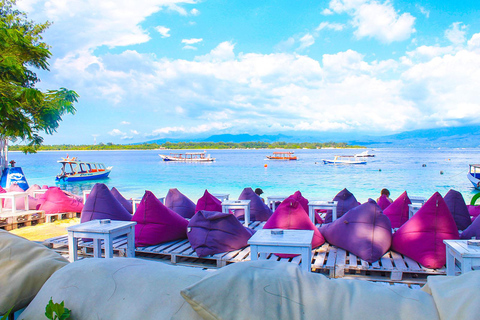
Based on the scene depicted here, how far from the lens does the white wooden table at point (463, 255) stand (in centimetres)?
262

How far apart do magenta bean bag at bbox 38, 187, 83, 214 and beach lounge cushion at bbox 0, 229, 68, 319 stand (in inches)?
280

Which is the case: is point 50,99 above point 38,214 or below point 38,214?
above

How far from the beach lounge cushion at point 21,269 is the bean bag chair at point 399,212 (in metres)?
5.05

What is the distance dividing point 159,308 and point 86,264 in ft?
1.70

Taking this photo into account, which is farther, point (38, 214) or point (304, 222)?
point (38, 214)

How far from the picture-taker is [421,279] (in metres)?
3.47

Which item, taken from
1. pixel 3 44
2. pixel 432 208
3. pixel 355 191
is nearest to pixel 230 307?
pixel 432 208

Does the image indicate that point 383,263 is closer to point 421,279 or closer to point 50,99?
point 421,279

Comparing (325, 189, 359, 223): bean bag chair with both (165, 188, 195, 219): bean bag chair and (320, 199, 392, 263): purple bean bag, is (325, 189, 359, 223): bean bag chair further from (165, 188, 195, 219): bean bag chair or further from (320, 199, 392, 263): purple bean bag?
(165, 188, 195, 219): bean bag chair

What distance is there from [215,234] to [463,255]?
261 centimetres

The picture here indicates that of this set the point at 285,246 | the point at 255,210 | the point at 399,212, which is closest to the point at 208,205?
the point at 255,210

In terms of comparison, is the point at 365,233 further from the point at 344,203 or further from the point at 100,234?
the point at 100,234

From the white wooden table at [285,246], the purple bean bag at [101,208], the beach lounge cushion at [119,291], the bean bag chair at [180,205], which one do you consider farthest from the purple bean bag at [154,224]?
the beach lounge cushion at [119,291]

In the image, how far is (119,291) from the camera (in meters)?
1.42
